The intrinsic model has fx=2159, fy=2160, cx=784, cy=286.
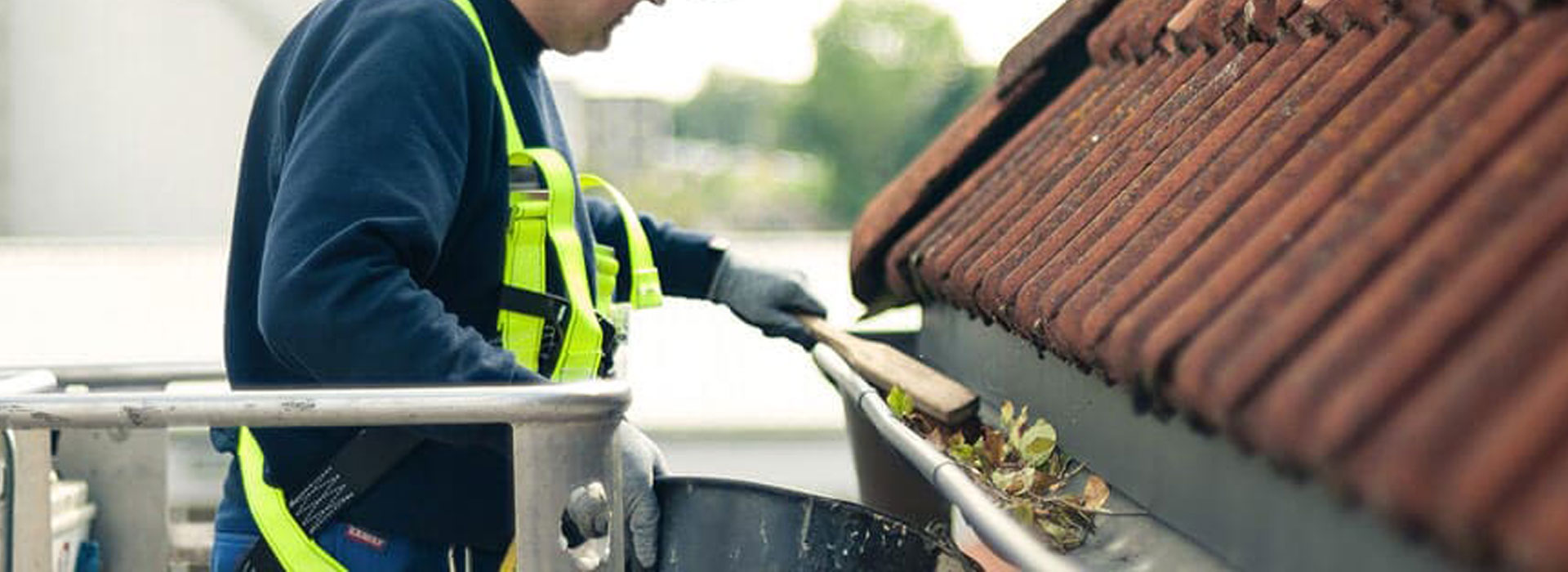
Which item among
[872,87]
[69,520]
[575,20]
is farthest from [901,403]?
[872,87]

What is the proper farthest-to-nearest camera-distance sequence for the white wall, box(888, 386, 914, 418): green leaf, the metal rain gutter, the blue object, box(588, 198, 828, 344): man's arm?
the white wall → box(588, 198, 828, 344): man's arm → the blue object → box(888, 386, 914, 418): green leaf → the metal rain gutter

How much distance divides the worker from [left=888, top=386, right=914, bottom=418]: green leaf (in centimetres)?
47

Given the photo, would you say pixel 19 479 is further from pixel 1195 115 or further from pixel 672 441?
pixel 672 441

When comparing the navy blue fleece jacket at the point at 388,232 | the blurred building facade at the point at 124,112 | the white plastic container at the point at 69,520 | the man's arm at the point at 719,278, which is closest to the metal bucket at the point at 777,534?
the navy blue fleece jacket at the point at 388,232

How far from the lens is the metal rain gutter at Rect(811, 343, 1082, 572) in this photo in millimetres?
2150

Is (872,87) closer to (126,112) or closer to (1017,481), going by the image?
(126,112)

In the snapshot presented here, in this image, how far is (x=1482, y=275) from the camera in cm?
167

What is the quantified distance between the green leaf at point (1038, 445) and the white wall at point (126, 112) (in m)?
6.20

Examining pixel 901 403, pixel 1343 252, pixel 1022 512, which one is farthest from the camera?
pixel 901 403

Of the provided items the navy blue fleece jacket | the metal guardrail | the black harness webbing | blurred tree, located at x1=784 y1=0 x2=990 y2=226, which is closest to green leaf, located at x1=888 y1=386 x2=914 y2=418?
the navy blue fleece jacket

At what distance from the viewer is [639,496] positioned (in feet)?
9.94

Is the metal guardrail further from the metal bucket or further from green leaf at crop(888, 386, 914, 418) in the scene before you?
green leaf at crop(888, 386, 914, 418)

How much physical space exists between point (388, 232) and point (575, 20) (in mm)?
635

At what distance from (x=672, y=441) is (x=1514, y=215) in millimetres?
9181
